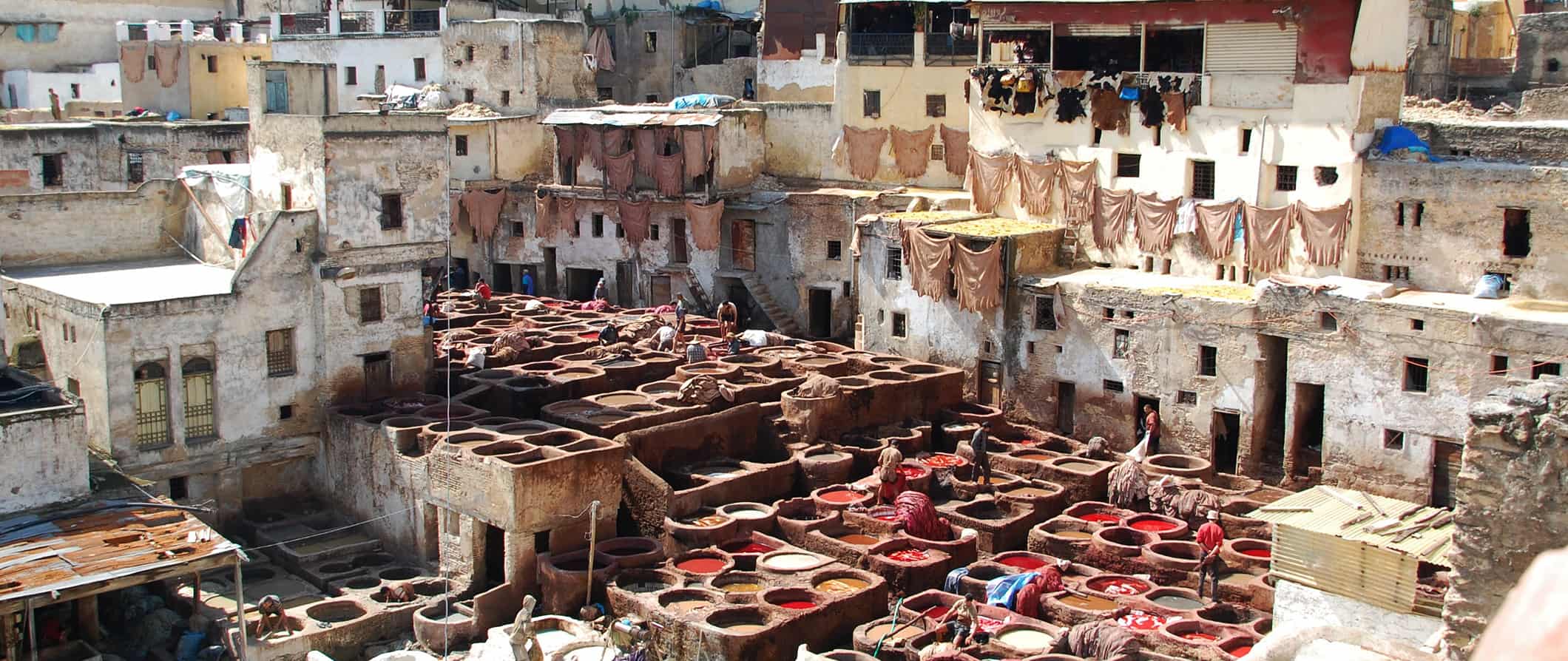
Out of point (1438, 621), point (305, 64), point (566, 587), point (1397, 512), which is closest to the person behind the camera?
point (1438, 621)

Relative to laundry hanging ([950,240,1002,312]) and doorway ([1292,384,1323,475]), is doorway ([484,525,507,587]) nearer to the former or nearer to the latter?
laundry hanging ([950,240,1002,312])

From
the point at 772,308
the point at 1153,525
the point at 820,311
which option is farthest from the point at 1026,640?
the point at 772,308

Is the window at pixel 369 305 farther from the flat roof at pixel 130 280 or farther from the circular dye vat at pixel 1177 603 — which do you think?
the circular dye vat at pixel 1177 603

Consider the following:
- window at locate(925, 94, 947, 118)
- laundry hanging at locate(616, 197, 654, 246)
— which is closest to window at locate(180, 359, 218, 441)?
laundry hanging at locate(616, 197, 654, 246)

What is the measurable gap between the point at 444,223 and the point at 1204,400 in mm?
17897

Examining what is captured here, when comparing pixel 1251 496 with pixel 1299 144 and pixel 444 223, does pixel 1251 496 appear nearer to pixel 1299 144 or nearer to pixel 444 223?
pixel 1299 144

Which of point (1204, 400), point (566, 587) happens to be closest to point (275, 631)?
A: point (566, 587)

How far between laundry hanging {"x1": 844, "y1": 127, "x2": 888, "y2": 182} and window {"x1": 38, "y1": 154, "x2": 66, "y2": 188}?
23.0m

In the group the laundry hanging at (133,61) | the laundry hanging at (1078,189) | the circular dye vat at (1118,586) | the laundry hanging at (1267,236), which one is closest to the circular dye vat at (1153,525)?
the circular dye vat at (1118,586)

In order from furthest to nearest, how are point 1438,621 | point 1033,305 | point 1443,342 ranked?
1. point 1033,305
2. point 1443,342
3. point 1438,621

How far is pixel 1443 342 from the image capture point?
30062mm

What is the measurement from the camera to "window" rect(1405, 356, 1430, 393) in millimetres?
30703

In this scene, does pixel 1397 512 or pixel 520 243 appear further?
pixel 520 243

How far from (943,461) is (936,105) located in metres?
15.8
